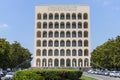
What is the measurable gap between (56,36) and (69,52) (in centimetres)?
871

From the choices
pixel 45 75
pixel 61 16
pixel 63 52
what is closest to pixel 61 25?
pixel 61 16

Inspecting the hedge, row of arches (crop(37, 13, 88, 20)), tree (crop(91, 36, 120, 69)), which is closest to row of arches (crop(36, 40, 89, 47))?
row of arches (crop(37, 13, 88, 20))

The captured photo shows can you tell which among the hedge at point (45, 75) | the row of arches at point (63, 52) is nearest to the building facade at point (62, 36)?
the row of arches at point (63, 52)

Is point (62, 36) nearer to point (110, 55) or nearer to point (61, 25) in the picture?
point (61, 25)

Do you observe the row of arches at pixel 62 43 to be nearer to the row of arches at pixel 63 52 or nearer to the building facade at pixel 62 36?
the building facade at pixel 62 36

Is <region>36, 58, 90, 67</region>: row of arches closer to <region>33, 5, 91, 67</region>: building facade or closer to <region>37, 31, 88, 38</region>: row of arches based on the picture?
<region>33, 5, 91, 67</region>: building facade

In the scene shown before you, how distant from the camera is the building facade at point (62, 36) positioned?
513 feet

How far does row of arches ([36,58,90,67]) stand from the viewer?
6107 inches

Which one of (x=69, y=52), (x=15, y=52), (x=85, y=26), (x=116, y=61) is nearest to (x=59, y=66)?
(x=69, y=52)

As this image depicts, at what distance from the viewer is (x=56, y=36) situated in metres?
160

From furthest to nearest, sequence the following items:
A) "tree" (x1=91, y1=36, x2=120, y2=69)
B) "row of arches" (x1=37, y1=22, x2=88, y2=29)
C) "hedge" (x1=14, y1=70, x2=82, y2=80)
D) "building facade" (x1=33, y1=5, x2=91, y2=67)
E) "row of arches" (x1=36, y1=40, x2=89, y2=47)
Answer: "row of arches" (x1=37, y1=22, x2=88, y2=29)
"row of arches" (x1=36, y1=40, x2=89, y2=47)
"building facade" (x1=33, y1=5, x2=91, y2=67)
"tree" (x1=91, y1=36, x2=120, y2=69)
"hedge" (x1=14, y1=70, x2=82, y2=80)

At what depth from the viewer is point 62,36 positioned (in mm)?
160500

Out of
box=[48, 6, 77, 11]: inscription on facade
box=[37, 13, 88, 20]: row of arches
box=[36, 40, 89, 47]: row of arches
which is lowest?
box=[36, 40, 89, 47]: row of arches

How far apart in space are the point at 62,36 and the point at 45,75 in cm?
12290
